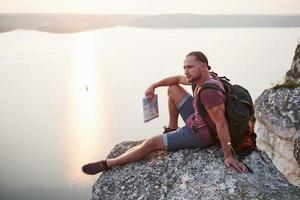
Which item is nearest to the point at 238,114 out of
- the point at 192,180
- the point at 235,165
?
the point at 235,165

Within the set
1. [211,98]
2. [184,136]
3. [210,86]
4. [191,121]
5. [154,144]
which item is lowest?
A: [154,144]

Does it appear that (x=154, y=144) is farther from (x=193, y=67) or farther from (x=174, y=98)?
(x=193, y=67)

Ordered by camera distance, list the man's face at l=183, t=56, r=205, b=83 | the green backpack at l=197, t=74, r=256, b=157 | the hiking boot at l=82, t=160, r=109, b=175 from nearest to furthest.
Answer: the green backpack at l=197, t=74, r=256, b=157
the man's face at l=183, t=56, r=205, b=83
the hiking boot at l=82, t=160, r=109, b=175

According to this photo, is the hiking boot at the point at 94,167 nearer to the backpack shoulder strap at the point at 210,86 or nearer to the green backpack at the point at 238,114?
the green backpack at the point at 238,114

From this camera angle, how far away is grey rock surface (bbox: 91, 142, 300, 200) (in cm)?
618

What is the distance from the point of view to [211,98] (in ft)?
20.7

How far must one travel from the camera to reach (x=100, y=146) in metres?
69.2

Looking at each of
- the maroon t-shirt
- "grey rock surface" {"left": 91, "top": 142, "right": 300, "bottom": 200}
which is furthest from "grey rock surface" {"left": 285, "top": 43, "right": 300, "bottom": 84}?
the maroon t-shirt

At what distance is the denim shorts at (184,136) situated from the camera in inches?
282

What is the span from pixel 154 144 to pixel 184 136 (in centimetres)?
58

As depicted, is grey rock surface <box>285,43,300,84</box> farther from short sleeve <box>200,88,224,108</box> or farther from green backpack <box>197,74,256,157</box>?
short sleeve <box>200,88,224,108</box>

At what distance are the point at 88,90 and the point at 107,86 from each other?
21.7ft

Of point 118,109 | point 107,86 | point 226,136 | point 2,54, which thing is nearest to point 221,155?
point 226,136

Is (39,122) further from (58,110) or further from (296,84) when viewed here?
(296,84)
